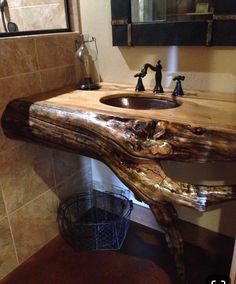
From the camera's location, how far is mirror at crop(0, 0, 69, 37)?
149 centimetres

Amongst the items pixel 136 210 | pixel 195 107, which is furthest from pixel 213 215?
pixel 195 107

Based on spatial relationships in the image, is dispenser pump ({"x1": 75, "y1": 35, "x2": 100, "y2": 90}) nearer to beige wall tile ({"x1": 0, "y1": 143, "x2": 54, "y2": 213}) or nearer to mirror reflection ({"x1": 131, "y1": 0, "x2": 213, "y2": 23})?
mirror reflection ({"x1": 131, "y1": 0, "x2": 213, "y2": 23})

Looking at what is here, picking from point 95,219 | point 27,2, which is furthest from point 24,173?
point 27,2

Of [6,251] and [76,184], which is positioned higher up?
A: [76,184]

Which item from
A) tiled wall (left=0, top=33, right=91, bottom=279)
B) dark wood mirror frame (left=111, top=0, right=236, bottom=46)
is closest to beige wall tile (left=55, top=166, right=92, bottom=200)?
tiled wall (left=0, top=33, right=91, bottom=279)

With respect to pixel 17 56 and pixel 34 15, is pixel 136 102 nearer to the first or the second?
pixel 17 56

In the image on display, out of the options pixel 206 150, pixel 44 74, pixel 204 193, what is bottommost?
pixel 204 193

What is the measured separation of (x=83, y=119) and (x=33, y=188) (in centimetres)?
63

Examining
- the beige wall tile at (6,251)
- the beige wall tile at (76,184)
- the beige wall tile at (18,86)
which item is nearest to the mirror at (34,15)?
the beige wall tile at (18,86)

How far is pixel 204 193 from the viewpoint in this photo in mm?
802

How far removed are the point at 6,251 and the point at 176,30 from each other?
133 cm

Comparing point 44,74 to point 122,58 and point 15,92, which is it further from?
point 122,58

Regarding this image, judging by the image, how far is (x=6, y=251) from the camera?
4.44 feet

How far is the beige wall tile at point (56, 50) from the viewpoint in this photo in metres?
1.32
